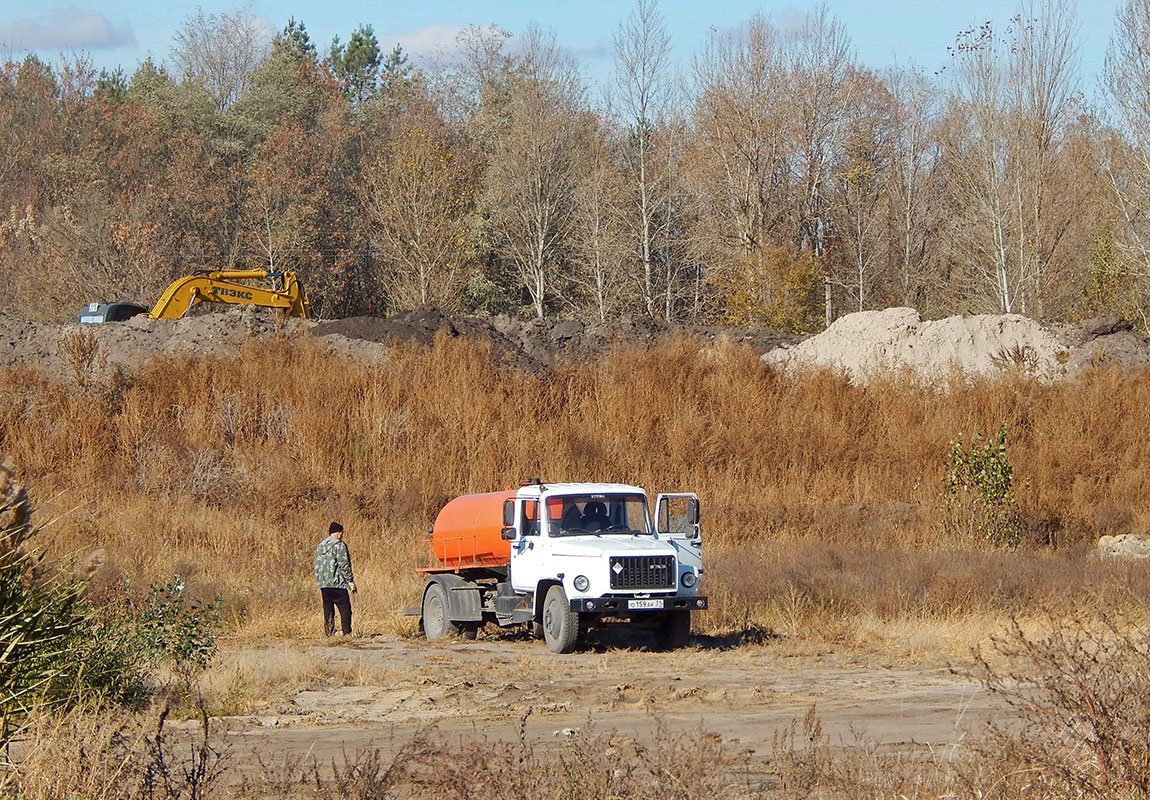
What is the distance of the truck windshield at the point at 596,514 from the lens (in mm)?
19172

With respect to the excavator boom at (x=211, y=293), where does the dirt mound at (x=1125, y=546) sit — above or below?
below

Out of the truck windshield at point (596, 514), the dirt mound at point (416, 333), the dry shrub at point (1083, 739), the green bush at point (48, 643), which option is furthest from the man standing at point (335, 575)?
the dirt mound at point (416, 333)

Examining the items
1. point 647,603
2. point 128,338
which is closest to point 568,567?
point 647,603

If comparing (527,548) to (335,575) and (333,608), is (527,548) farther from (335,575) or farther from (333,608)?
(333,608)

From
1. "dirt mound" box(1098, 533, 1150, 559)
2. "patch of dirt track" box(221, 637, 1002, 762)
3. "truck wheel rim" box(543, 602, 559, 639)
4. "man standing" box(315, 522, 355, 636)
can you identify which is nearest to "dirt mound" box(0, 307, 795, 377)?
"dirt mound" box(1098, 533, 1150, 559)

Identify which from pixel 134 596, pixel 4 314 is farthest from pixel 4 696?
pixel 4 314

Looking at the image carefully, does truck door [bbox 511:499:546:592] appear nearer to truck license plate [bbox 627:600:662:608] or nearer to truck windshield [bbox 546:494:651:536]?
truck windshield [bbox 546:494:651:536]

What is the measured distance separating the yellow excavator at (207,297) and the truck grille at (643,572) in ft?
71.9

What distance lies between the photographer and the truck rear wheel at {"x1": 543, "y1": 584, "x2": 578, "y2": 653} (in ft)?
60.2

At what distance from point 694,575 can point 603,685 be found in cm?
372

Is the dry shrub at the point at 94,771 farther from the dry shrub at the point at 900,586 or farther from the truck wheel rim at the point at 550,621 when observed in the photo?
the dry shrub at the point at 900,586

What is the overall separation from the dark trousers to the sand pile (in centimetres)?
2215

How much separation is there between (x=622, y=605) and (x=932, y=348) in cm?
2581

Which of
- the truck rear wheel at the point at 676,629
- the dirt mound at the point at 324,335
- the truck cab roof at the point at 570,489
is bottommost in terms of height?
the truck rear wheel at the point at 676,629
